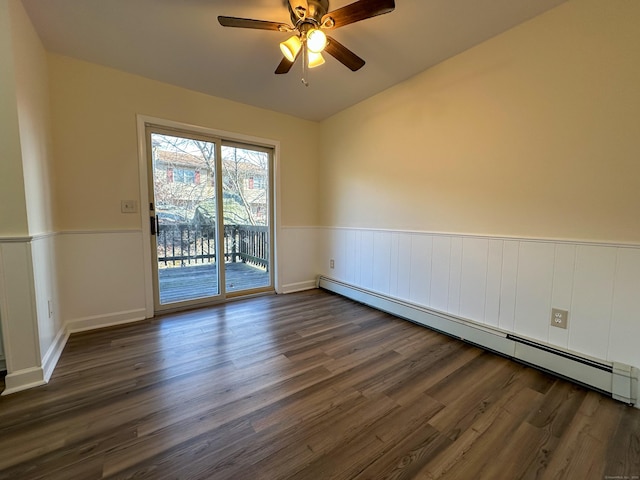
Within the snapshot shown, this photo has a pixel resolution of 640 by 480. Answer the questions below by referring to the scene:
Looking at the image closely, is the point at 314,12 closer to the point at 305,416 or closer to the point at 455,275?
the point at 455,275

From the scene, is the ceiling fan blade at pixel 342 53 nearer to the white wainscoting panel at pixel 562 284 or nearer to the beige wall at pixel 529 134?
the beige wall at pixel 529 134

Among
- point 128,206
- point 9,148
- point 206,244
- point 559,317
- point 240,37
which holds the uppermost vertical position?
point 240,37

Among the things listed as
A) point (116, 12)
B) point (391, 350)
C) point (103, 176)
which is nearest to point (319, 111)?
point (116, 12)

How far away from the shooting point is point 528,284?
1.88 metres

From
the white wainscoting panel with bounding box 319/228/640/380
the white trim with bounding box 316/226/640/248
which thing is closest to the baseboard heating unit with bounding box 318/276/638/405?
the white wainscoting panel with bounding box 319/228/640/380

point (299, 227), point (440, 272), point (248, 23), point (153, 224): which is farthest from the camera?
point (299, 227)

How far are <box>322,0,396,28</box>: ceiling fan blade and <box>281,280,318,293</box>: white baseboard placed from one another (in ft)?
9.50

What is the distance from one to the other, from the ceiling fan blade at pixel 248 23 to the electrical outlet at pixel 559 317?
8.55 ft

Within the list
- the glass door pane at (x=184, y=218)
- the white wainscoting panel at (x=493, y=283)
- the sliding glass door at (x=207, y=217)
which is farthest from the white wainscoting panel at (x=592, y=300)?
the glass door pane at (x=184, y=218)

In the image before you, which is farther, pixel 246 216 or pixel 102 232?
pixel 246 216

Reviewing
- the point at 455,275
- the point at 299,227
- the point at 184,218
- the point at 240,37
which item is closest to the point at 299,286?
the point at 299,227

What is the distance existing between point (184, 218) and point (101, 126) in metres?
1.07

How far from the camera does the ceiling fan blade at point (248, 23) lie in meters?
1.54

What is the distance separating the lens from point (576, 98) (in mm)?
1632
